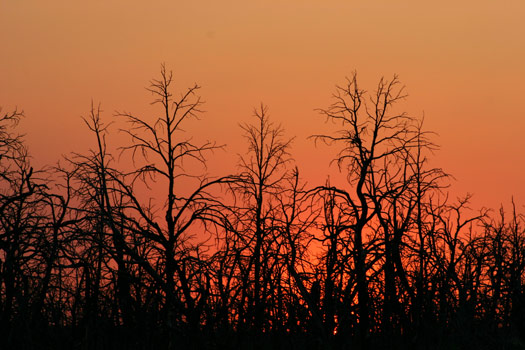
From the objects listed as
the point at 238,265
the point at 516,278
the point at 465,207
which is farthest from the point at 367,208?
the point at 465,207

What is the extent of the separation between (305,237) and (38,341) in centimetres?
1001

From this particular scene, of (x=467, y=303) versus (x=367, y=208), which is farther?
(x=467, y=303)

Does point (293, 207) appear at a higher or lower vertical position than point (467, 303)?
higher

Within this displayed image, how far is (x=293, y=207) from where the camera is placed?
29547mm

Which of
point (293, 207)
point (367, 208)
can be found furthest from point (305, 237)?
point (293, 207)

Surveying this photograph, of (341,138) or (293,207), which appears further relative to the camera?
(293,207)

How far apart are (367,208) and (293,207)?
7423 millimetres

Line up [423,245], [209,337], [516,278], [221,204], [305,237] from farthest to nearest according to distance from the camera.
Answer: [516,278]
[423,245]
[305,237]
[221,204]
[209,337]

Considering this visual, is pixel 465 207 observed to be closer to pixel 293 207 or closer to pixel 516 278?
pixel 516 278

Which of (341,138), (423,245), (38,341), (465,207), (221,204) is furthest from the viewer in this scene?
(465,207)

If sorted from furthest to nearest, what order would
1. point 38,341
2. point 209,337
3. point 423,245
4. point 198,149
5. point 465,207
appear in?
point 465,207 → point 423,245 → point 198,149 → point 209,337 → point 38,341

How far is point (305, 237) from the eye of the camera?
81.0 feet

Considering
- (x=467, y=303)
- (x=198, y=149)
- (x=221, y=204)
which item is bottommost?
(x=467, y=303)

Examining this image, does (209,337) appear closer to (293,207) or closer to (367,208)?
(367,208)
